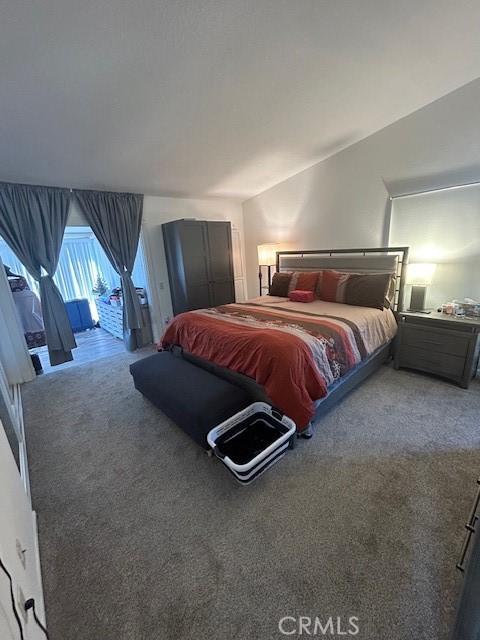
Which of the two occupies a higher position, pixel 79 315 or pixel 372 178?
pixel 372 178

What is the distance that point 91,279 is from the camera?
616 centimetres

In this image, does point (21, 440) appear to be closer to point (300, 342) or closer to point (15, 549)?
point (15, 549)

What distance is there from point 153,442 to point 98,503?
55cm

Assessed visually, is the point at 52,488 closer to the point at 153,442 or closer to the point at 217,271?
the point at 153,442

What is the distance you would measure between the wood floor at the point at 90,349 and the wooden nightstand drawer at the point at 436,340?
3.50 m

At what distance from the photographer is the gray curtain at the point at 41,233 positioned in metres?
2.99

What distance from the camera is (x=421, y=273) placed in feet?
9.59

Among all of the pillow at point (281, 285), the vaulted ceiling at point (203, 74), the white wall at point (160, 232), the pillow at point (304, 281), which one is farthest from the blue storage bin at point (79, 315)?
the pillow at point (304, 281)

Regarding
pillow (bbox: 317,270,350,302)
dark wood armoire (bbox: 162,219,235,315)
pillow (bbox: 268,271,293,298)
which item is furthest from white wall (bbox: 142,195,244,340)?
pillow (bbox: 317,270,350,302)

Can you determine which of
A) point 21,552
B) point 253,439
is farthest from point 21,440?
point 253,439

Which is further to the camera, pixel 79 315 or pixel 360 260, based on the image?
pixel 79 315

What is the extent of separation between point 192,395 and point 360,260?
2846 mm

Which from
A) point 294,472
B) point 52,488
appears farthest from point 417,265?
point 52,488

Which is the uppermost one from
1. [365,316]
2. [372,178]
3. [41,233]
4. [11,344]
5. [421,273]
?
[372,178]
